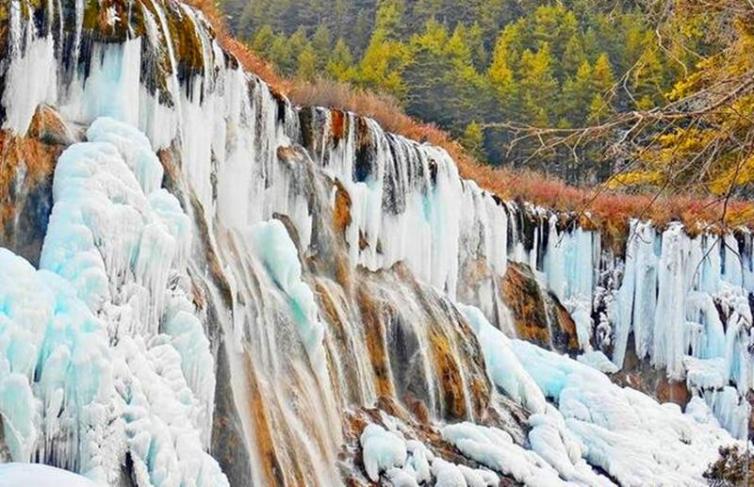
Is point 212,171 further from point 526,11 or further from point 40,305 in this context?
point 526,11

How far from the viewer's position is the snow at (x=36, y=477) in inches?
125

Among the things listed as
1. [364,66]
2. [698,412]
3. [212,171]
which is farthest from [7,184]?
[364,66]

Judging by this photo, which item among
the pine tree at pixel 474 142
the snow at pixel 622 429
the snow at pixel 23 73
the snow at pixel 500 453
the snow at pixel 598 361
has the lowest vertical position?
the snow at pixel 598 361

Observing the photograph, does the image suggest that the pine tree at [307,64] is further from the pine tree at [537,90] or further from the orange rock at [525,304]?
the orange rock at [525,304]

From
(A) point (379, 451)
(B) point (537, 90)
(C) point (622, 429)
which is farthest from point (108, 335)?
(B) point (537, 90)

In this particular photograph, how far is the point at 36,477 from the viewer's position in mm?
3258

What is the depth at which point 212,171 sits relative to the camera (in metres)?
7.30

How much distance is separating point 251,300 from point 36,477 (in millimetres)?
3676

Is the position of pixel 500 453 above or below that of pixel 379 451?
below

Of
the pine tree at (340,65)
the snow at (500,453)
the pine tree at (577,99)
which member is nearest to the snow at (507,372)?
the snow at (500,453)

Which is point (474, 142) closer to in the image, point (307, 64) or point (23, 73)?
point (307, 64)

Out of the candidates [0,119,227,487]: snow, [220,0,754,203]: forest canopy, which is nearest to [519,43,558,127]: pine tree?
[220,0,754,203]: forest canopy

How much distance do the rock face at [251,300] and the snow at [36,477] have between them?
0.41 meters

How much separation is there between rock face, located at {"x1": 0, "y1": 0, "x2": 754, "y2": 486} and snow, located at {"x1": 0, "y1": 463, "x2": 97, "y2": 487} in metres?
0.41
